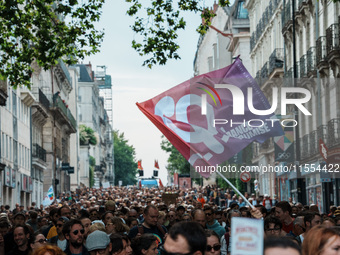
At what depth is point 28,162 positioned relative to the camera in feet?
201

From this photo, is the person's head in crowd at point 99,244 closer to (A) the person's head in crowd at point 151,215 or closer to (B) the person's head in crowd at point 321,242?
(A) the person's head in crowd at point 151,215

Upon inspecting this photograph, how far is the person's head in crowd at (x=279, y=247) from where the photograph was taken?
13.5 ft

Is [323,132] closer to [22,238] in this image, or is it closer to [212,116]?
[212,116]

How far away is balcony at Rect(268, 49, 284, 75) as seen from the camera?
51812 mm

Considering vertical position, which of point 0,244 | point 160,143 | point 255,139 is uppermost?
point 160,143

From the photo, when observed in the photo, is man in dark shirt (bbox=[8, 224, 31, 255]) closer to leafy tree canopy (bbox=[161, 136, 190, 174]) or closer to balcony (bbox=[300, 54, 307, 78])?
balcony (bbox=[300, 54, 307, 78])

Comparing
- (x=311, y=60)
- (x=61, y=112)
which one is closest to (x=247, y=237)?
(x=311, y=60)

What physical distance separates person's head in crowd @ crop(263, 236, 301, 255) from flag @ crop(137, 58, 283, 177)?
1206 cm

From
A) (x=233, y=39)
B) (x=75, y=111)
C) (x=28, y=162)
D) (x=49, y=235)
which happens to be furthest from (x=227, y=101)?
(x=75, y=111)

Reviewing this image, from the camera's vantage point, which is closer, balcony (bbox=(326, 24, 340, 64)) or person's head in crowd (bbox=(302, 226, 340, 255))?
person's head in crowd (bbox=(302, 226, 340, 255))

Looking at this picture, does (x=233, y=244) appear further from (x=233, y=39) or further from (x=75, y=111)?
(x=75, y=111)

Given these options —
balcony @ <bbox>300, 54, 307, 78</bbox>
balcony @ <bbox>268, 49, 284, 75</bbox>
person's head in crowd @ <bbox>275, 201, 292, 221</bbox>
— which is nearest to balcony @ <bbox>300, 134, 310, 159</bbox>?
balcony @ <bbox>300, 54, 307, 78</bbox>

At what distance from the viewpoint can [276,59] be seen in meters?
51.6

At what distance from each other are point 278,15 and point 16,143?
16.5m
